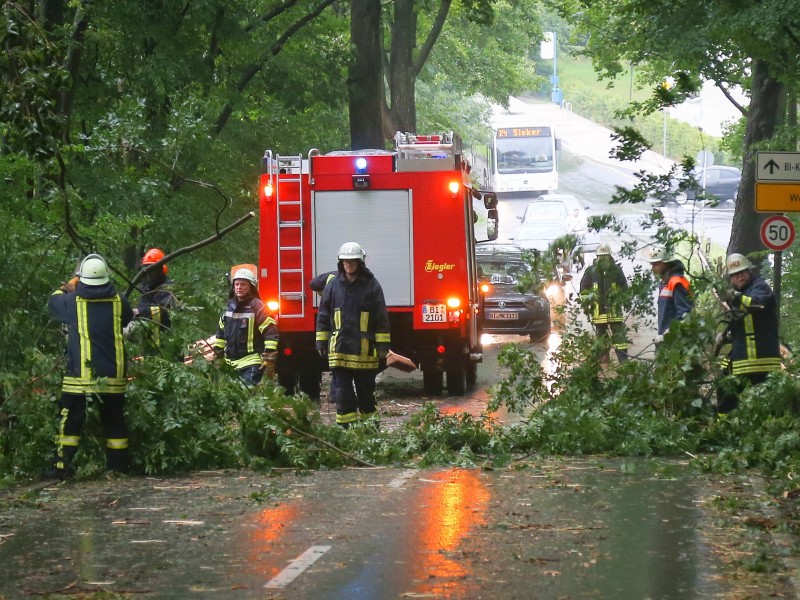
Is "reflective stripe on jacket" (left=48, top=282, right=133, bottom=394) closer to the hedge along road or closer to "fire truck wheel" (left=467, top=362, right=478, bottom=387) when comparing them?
the hedge along road

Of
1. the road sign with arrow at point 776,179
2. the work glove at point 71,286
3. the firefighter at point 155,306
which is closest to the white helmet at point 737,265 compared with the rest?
the road sign with arrow at point 776,179

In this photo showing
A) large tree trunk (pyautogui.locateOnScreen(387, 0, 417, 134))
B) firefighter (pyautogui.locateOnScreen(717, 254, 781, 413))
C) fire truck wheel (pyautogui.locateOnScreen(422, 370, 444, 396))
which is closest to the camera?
firefighter (pyautogui.locateOnScreen(717, 254, 781, 413))

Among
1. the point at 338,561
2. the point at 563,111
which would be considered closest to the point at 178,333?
the point at 338,561

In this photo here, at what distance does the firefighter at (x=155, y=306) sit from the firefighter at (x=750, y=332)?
486 cm

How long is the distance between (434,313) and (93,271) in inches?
273

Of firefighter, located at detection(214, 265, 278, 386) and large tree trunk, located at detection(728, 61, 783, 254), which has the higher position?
large tree trunk, located at detection(728, 61, 783, 254)

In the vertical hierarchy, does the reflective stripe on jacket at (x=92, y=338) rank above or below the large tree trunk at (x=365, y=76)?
below

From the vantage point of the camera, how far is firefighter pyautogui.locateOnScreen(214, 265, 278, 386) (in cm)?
1316

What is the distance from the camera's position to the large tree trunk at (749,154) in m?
24.3

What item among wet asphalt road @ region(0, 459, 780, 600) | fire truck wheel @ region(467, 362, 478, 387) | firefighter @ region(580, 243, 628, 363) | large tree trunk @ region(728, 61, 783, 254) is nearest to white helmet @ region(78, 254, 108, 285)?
wet asphalt road @ region(0, 459, 780, 600)

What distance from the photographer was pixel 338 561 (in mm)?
7340

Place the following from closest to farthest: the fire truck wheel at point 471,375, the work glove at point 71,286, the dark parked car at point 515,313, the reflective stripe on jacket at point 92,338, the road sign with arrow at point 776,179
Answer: the reflective stripe on jacket at point 92,338 < the work glove at point 71,286 < the road sign with arrow at point 776,179 < the fire truck wheel at point 471,375 < the dark parked car at point 515,313

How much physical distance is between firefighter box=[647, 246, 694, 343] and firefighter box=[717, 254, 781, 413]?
1.51 meters

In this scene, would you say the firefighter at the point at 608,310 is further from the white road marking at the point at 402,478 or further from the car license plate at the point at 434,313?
the white road marking at the point at 402,478
